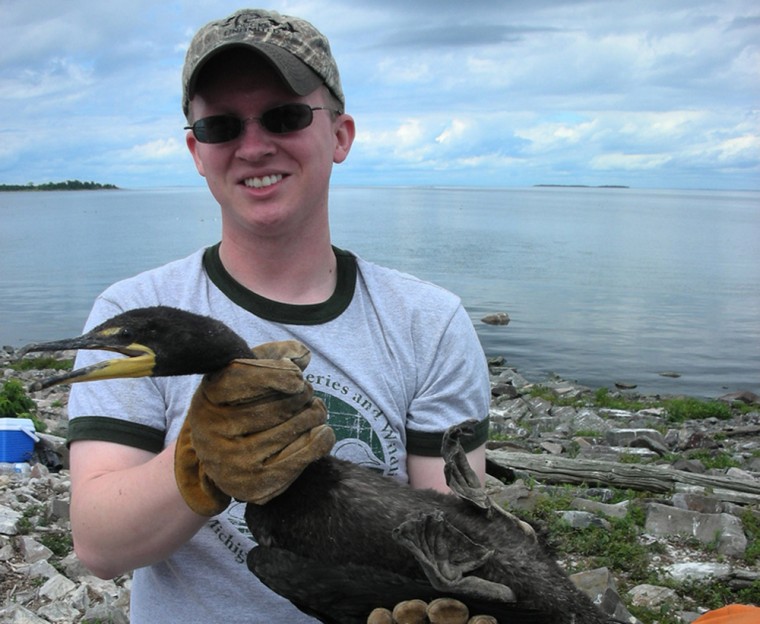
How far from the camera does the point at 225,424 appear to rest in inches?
91.4

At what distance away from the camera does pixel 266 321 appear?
112 inches

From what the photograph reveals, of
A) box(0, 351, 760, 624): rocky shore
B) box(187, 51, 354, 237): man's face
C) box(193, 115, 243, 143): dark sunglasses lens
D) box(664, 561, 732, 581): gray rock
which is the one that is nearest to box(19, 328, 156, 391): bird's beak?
box(187, 51, 354, 237): man's face

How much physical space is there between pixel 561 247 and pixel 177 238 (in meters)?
26.3

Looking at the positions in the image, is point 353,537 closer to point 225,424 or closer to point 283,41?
point 225,424

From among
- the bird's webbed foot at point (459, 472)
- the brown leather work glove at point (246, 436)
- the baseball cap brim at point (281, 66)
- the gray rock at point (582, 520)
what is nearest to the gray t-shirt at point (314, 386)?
the bird's webbed foot at point (459, 472)

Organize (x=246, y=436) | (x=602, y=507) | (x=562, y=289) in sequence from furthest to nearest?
1. (x=562, y=289)
2. (x=602, y=507)
3. (x=246, y=436)

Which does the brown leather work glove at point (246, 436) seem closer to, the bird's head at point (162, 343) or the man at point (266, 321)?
the bird's head at point (162, 343)

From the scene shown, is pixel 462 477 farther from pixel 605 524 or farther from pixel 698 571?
pixel 605 524

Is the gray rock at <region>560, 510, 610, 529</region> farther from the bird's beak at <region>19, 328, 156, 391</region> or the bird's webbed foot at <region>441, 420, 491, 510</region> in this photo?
the bird's beak at <region>19, 328, 156, 391</region>

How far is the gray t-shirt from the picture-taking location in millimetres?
2641

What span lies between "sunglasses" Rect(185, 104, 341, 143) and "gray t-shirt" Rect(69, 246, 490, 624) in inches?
18.9

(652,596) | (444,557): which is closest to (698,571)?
(652,596)

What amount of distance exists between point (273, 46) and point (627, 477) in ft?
19.6

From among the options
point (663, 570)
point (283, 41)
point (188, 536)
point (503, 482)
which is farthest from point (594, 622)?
point (503, 482)
